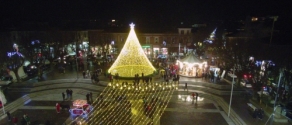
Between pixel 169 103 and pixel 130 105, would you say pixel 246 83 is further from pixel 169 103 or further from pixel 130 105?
pixel 130 105

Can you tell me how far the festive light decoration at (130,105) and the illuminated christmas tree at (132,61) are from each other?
2.69 meters

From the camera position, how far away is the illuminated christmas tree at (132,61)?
25438 millimetres

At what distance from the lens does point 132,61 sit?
87.4 feet

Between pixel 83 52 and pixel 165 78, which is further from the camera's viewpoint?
pixel 83 52

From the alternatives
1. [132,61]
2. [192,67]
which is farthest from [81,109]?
[192,67]

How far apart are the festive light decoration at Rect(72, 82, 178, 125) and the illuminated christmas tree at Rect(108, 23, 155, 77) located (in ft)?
8.83

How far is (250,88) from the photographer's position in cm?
2427

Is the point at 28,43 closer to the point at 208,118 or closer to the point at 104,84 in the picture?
the point at 104,84

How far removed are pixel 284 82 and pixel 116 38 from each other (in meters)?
33.8

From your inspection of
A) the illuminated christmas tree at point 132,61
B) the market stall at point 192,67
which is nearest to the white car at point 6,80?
the illuminated christmas tree at point 132,61

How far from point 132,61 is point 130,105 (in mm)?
7632

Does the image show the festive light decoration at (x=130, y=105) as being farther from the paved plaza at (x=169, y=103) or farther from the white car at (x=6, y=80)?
the white car at (x=6, y=80)

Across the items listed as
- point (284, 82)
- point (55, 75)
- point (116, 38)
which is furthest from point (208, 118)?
point (116, 38)

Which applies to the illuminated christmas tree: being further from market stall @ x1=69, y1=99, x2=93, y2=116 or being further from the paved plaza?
market stall @ x1=69, y1=99, x2=93, y2=116
